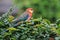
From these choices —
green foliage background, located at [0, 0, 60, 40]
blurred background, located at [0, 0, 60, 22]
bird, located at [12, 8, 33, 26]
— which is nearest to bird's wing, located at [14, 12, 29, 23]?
bird, located at [12, 8, 33, 26]

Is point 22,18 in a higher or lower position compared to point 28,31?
higher

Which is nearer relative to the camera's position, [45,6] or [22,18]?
[22,18]

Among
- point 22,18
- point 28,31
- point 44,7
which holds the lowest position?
point 28,31

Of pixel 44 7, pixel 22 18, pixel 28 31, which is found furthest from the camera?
pixel 44 7

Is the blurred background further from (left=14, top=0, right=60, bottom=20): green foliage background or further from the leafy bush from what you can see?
the leafy bush

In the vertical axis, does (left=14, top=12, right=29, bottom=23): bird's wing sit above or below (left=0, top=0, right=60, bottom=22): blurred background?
below

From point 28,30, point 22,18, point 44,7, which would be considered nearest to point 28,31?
point 28,30

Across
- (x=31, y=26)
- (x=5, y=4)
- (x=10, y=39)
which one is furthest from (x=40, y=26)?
(x=5, y=4)

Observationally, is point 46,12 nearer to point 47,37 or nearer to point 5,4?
point 5,4

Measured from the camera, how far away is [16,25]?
18.7 feet

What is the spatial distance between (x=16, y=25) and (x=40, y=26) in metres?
0.41

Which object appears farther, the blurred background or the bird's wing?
the blurred background

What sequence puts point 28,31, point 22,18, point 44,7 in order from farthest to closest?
point 44,7
point 22,18
point 28,31

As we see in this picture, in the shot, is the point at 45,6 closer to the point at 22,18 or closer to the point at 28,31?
the point at 22,18
